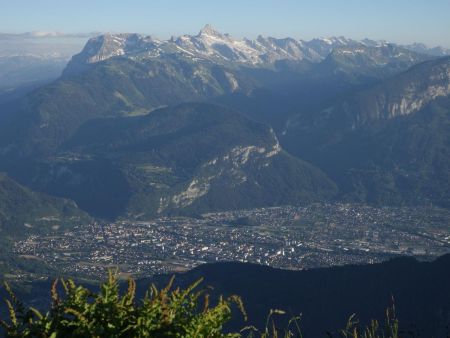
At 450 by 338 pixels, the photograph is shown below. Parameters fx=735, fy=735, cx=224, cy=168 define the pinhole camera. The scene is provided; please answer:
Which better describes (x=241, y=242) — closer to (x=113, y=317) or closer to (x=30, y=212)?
(x=30, y=212)

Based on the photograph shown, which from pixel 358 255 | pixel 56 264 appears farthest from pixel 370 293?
pixel 56 264

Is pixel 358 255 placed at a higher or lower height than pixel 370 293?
lower

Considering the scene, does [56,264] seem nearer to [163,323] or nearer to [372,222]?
A: [372,222]

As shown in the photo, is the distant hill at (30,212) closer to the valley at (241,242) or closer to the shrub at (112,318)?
the valley at (241,242)

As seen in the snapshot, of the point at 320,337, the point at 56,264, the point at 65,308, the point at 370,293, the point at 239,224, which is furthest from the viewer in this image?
the point at 239,224

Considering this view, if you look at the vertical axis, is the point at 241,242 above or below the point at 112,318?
below

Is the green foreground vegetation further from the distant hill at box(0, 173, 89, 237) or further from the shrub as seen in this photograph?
the distant hill at box(0, 173, 89, 237)

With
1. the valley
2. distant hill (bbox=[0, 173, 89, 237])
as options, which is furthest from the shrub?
distant hill (bbox=[0, 173, 89, 237])

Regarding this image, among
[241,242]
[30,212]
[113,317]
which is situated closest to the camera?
[113,317]

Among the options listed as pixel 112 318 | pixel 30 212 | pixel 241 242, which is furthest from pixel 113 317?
pixel 30 212

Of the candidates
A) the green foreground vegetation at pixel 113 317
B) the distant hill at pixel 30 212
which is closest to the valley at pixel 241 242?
the distant hill at pixel 30 212

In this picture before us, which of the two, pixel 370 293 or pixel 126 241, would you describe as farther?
pixel 126 241
